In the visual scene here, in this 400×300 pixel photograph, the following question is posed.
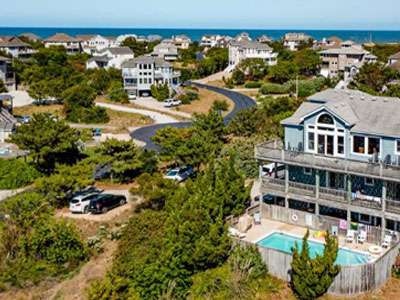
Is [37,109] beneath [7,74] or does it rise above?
beneath

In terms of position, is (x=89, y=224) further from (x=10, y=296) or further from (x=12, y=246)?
(x=10, y=296)

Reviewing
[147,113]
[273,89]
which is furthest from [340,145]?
[273,89]

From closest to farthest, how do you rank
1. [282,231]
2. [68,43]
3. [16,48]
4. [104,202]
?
[282,231] → [104,202] → [16,48] → [68,43]

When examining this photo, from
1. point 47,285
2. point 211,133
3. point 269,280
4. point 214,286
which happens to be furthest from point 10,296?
point 211,133

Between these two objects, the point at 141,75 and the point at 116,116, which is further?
the point at 141,75

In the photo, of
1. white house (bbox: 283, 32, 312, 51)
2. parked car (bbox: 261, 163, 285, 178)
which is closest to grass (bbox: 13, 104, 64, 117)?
parked car (bbox: 261, 163, 285, 178)

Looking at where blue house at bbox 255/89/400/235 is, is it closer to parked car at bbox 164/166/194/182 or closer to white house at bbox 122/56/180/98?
parked car at bbox 164/166/194/182

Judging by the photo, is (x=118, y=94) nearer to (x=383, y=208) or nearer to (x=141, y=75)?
(x=141, y=75)

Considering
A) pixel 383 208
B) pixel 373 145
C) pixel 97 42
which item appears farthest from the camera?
pixel 97 42
